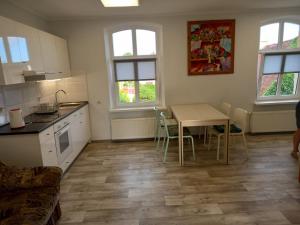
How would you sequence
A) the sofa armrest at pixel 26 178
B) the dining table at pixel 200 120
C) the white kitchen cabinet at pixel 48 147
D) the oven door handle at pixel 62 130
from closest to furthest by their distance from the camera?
the sofa armrest at pixel 26 178 < the white kitchen cabinet at pixel 48 147 < the oven door handle at pixel 62 130 < the dining table at pixel 200 120

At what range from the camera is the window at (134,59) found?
4.27 m

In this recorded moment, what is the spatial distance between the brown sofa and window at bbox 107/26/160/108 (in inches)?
104

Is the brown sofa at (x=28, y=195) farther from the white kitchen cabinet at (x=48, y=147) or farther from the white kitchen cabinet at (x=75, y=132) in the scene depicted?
the white kitchen cabinet at (x=75, y=132)

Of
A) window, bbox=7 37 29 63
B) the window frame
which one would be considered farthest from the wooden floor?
window, bbox=7 37 29 63

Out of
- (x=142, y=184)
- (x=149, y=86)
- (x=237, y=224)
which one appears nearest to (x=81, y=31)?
(x=149, y=86)

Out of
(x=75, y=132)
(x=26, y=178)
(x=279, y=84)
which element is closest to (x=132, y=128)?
(x=75, y=132)

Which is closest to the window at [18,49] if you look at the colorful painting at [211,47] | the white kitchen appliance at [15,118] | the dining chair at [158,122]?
the white kitchen appliance at [15,118]

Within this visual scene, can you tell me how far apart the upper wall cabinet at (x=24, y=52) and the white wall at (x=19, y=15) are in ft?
1.36

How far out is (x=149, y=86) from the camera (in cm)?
446

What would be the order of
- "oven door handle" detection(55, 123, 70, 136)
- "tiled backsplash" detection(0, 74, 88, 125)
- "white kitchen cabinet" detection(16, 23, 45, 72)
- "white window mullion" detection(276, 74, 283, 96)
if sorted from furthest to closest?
"white window mullion" detection(276, 74, 283, 96) < "oven door handle" detection(55, 123, 70, 136) < "tiled backsplash" detection(0, 74, 88, 125) < "white kitchen cabinet" detection(16, 23, 45, 72)

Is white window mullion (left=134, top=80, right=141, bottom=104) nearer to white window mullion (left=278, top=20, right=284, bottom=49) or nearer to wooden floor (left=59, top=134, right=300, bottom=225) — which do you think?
wooden floor (left=59, top=134, right=300, bottom=225)

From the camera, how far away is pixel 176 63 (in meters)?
4.21

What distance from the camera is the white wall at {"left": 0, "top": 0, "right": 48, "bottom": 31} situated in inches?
110

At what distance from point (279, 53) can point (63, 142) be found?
14.6 feet
